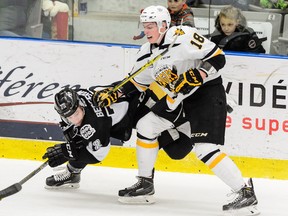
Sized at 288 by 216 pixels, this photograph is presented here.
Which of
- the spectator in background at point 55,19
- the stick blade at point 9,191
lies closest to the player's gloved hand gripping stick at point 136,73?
the stick blade at point 9,191

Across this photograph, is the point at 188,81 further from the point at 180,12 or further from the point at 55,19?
the point at 55,19

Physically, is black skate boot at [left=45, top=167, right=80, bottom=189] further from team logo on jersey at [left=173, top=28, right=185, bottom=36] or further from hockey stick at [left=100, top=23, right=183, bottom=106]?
team logo on jersey at [left=173, top=28, right=185, bottom=36]

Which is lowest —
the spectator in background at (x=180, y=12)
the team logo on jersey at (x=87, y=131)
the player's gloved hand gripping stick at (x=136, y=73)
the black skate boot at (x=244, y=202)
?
the black skate boot at (x=244, y=202)

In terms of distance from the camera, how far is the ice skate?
4.84m

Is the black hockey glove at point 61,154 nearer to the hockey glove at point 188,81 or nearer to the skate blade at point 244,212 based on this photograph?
the hockey glove at point 188,81

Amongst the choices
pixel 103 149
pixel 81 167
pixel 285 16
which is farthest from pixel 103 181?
pixel 285 16

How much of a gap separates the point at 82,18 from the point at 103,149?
1372 mm

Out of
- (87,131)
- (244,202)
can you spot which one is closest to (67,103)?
(87,131)

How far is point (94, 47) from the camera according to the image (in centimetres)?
557

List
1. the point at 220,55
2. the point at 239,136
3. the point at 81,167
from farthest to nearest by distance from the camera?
the point at 239,136 → the point at 81,167 → the point at 220,55

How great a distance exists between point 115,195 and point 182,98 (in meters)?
0.71

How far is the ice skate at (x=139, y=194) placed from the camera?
4.84 m

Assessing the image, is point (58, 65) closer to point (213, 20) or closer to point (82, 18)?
point (82, 18)

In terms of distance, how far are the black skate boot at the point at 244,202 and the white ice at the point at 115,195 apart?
114 mm
